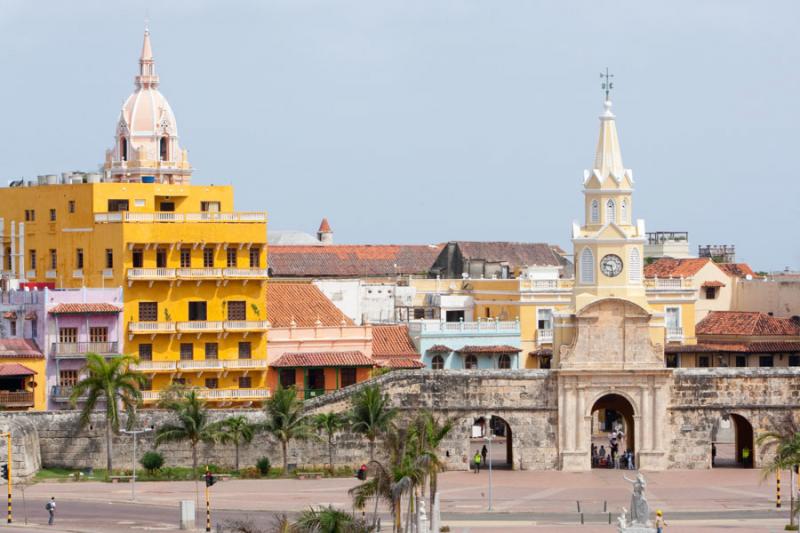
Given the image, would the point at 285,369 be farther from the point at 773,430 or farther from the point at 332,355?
the point at 773,430

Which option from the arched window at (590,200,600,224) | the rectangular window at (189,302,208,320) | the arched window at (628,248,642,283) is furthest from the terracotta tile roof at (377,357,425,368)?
the arched window at (628,248,642,283)

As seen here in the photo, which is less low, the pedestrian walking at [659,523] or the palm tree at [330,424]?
the palm tree at [330,424]

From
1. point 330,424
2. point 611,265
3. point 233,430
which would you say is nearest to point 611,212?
point 611,265

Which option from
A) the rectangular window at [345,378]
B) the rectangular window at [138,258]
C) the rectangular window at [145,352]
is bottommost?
the rectangular window at [345,378]

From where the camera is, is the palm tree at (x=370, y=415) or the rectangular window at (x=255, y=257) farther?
the rectangular window at (x=255, y=257)

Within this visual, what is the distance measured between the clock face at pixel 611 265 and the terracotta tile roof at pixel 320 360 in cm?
1323

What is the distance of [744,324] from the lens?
139 metres

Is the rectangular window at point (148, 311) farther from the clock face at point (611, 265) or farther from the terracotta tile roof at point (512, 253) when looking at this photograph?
the terracotta tile roof at point (512, 253)

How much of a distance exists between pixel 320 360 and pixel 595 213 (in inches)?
616

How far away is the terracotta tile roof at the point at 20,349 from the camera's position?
110 meters

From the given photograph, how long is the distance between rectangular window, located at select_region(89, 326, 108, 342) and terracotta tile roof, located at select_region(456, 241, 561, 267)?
4314cm

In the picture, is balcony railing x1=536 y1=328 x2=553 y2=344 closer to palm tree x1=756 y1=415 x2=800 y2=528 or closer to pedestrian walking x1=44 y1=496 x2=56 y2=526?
palm tree x1=756 y1=415 x2=800 y2=528

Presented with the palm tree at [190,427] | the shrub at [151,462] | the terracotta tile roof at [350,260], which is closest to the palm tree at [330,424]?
the palm tree at [190,427]

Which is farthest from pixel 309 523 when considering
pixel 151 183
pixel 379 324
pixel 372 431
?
pixel 379 324
